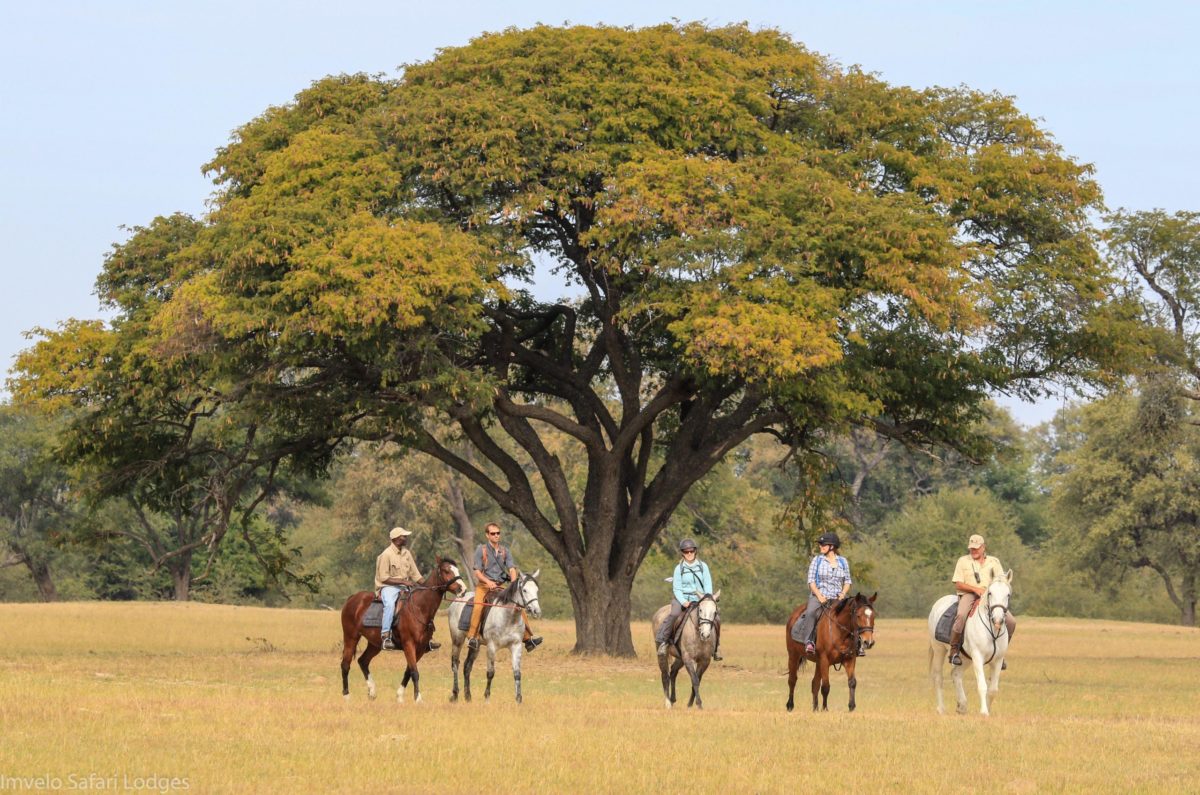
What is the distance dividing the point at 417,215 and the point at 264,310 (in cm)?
370

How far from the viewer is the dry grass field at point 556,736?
13516 millimetres

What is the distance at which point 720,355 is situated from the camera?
27.9 m

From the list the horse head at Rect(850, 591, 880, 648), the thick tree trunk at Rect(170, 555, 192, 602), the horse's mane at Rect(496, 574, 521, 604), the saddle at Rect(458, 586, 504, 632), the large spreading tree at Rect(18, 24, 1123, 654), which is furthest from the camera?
the thick tree trunk at Rect(170, 555, 192, 602)

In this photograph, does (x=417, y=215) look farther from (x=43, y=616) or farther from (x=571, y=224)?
(x=43, y=616)

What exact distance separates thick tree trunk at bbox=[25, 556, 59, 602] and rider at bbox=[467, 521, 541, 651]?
5743 cm

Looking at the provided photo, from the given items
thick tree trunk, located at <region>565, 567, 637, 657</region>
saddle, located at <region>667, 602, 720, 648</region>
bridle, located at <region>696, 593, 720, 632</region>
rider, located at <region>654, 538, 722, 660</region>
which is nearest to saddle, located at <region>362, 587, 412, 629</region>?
rider, located at <region>654, 538, 722, 660</region>

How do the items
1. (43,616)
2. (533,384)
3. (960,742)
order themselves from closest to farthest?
(960,742) → (533,384) → (43,616)

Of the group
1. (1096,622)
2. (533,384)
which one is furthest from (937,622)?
(1096,622)

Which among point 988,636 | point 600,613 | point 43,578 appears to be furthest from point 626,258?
point 43,578

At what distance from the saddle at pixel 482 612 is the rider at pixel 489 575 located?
33 mm

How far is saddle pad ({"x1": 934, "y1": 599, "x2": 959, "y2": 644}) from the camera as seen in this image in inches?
779

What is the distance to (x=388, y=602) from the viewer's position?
2008cm

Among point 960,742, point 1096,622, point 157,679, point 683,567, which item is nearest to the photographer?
point 960,742

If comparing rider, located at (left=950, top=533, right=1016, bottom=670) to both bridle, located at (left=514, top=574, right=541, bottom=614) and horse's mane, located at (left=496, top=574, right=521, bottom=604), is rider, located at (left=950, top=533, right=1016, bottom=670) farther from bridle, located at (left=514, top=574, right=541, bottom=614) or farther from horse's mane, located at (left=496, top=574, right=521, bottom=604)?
horse's mane, located at (left=496, top=574, right=521, bottom=604)
